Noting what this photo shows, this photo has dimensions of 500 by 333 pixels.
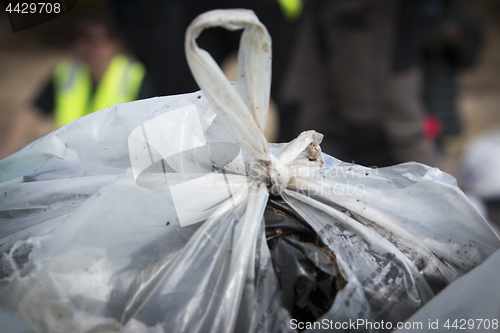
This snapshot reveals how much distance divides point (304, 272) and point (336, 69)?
180 cm

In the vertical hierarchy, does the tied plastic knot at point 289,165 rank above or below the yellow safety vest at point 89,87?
below

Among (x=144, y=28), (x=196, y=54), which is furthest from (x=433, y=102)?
(x=196, y=54)

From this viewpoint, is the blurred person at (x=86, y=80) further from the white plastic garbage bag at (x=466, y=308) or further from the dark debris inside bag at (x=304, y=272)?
the white plastic garbage bag at (x=466, y=308)

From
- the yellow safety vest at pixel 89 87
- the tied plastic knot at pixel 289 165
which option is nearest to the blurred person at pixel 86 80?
the yellow safety vest at pixel 89 87

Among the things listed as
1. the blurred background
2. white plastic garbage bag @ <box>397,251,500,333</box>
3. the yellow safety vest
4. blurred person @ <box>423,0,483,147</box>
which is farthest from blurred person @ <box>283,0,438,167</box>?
white plastic garbage bag @ <box>397,251,500,333</box>

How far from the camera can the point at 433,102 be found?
2369mm

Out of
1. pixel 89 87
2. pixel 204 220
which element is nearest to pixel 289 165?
pixel 204 220

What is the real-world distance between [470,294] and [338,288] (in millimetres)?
185

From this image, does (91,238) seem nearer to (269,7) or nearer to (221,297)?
(221,297)

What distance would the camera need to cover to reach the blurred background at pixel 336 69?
187 centimetres

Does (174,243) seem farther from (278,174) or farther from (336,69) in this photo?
(336,69)

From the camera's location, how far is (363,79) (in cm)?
196

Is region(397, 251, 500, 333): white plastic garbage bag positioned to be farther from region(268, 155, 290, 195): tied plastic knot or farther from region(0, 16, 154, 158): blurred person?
region(0, 16, 154, 158): blurred person

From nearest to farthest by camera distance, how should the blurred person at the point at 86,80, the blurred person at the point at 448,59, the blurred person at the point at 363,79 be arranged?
the blurred person at the point at 363,79 → the blurred person at the point at 86,80 → the blurred person at the point at 448,59
